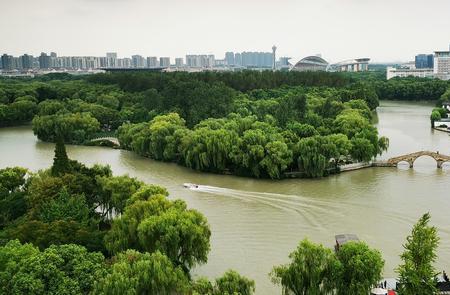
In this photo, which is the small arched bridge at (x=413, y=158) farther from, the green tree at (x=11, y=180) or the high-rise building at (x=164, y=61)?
the high-rise building at (x=164, y=61)

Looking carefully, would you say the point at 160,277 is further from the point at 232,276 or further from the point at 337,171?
the point at 337,171

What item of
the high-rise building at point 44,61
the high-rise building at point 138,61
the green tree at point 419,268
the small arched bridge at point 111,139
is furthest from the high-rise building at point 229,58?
the green tree at point 419,268

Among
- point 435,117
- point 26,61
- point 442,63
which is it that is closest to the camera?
point 435,117

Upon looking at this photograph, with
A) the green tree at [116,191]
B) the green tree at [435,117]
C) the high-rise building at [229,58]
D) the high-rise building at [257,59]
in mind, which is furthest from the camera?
the high-rise building at [229,58]

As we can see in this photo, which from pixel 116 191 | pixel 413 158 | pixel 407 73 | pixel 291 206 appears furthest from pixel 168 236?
pixel 407 73

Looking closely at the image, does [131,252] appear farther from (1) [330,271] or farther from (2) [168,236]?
(1) [330,271]

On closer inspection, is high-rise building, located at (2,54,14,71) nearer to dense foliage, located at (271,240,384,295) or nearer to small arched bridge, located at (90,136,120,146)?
small arched bridge, located at (90,136,120,146)
